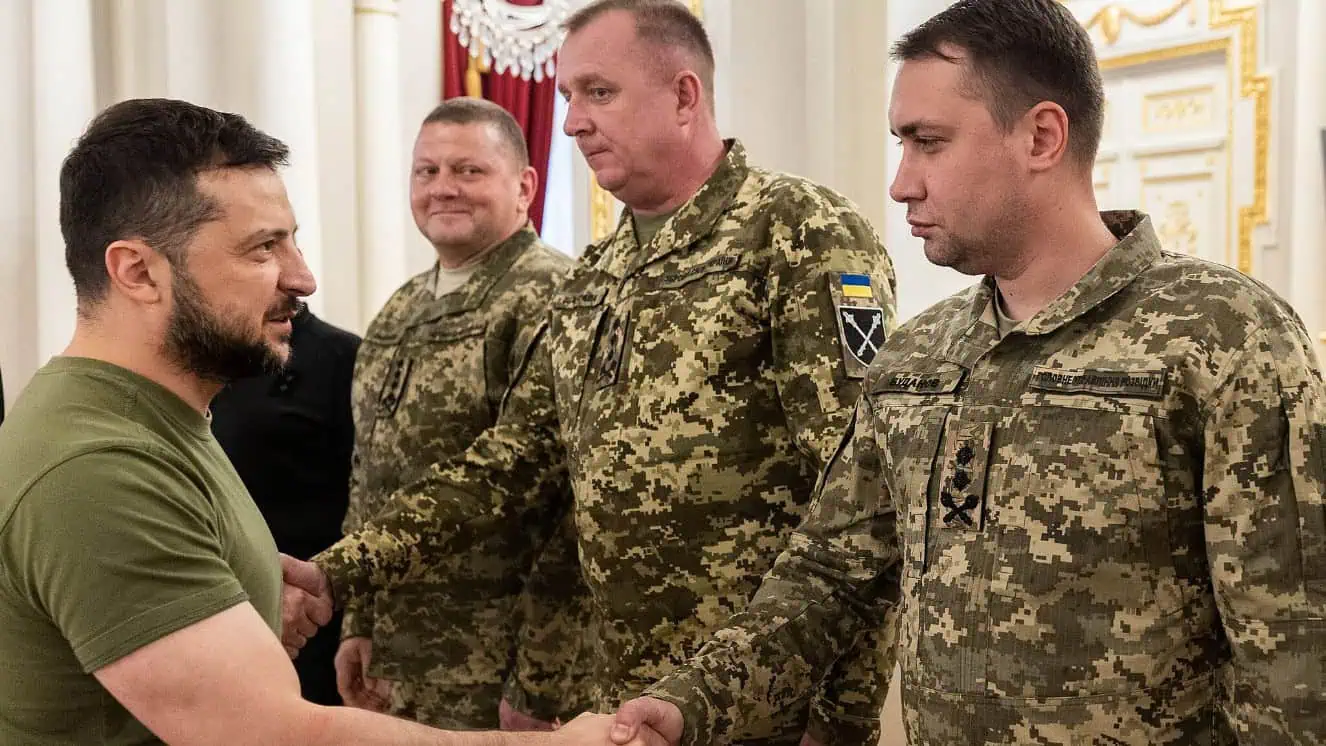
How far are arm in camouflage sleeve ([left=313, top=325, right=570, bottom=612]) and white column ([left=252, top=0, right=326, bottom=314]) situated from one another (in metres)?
1.86

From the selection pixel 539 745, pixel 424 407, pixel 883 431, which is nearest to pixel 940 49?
pixel 883 431

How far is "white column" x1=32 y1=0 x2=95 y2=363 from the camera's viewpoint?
4266 mm

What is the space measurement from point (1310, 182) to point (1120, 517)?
12.5 ft

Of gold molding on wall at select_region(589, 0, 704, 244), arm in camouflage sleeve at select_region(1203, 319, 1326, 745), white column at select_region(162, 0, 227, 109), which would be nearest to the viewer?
arm in camouflage sleeve at select_region(1203, 319, 1326, 745)

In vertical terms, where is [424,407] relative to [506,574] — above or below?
above

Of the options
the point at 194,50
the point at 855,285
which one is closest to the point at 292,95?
the point at 194,50

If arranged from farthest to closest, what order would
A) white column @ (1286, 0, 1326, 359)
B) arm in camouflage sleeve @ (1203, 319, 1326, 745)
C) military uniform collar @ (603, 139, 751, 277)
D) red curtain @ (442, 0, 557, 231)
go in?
1. red curtain @ (442, 0, 557, 231)
2. white column @ (1286, 0, 1326, 359)
3. military uniform collar @ (603, 139, 751, 277)
4. arm in camouflage sleeve @ (1203, 319, 1326, 745)

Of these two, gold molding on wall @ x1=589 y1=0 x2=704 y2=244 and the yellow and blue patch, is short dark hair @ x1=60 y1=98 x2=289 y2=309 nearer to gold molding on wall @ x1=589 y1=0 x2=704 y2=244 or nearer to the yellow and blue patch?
the yellow and blue patch

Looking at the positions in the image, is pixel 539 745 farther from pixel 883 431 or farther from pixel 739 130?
pixel 739 130

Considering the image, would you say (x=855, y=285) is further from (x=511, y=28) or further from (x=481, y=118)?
(x=511, y=28)

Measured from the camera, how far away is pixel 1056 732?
1.53 metres

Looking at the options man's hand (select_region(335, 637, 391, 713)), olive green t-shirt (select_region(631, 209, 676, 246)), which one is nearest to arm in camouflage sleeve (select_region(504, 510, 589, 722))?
man's hand (select_region(335, 637, 391, 713))

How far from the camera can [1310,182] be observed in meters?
4.74

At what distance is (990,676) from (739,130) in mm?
3134
